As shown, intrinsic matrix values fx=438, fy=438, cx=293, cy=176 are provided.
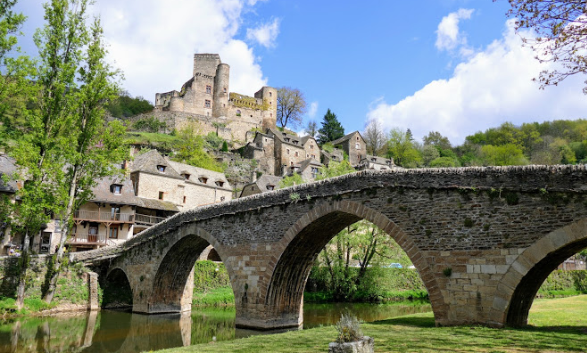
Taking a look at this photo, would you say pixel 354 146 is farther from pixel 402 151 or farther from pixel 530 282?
pixel 530 282

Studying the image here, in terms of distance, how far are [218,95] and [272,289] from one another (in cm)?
6793

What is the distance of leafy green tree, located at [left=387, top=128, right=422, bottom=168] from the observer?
76062 mm

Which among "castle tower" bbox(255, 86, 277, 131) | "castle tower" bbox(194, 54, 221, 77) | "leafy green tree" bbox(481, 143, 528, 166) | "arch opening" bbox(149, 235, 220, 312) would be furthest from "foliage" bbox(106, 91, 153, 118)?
"arch opening" bbox(149, 235, 220, 312)

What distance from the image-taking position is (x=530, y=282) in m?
11.1

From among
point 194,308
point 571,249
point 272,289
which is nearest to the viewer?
point 571,249

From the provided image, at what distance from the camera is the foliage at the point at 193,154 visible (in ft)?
183

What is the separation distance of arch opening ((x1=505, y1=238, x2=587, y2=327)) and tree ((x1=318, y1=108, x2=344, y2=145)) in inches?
2955

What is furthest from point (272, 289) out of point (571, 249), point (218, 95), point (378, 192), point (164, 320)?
point (218, 95)

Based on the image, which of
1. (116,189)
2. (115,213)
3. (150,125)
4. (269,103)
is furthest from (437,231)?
(269,103)

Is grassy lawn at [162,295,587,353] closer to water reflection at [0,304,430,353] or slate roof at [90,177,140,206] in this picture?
water reflection at [0,304,430,353]

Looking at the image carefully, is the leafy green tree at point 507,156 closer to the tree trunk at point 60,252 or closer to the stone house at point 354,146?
the stone house at point 354,146

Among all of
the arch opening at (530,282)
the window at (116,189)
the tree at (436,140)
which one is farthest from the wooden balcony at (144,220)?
the tree at (436,140)

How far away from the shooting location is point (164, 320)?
21.0m

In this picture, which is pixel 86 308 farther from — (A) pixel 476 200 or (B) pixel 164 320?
(A) pixel 476 200
